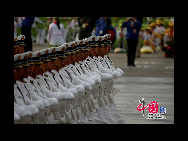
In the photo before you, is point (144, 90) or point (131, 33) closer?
point (144, 90)

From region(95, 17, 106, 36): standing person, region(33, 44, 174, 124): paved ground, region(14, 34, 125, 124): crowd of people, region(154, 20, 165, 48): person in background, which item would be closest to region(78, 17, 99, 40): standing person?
region(95, 17, 106, 36): standing person

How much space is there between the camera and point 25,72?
26.0ft

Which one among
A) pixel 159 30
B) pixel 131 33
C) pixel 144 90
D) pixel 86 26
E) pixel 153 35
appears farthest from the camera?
pixel 159 30

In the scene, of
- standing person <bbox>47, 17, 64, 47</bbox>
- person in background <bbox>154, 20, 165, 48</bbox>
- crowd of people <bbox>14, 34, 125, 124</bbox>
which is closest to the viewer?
crowd of people <bbox>14, 34, 125, 124</bbox>

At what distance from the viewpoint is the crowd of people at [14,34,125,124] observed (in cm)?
769

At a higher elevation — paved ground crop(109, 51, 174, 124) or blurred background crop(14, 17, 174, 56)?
blurred background crop(14, 17, 174, 56)

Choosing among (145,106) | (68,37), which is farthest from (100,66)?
(68,37)

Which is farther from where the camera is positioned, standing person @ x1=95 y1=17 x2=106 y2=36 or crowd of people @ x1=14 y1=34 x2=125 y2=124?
standing person @ x1=95 y1=17 x2=106 y2=36

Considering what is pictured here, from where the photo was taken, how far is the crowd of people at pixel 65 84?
7.69m

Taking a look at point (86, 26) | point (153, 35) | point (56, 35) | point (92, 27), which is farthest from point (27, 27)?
point (153, 35)

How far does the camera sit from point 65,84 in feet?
29.4

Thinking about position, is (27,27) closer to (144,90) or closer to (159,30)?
(144,90)

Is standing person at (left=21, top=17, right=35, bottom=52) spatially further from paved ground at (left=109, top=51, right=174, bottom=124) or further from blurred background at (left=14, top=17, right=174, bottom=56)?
paved ground at (left=109, top=51, right=174, bottom=124)

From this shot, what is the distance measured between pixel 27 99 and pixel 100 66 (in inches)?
141
